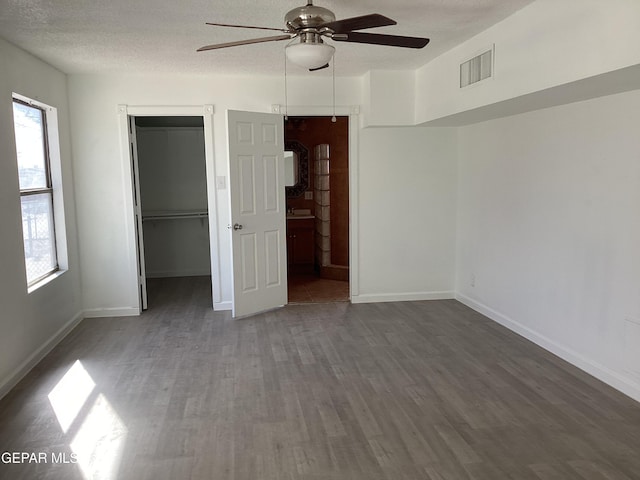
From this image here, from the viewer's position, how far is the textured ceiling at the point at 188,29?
9.71 feet

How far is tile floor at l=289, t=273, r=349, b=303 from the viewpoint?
575cm

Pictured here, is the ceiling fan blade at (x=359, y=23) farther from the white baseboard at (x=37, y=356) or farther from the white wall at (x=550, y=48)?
the white baseboard at (x=37, y=356)

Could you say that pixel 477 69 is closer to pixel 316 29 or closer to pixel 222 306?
pixel 316 29

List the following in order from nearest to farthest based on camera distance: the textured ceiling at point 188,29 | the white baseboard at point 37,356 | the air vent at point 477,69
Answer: the textured ceiling at point 188,29, the white baseboard at point 37,356, the air vent at point 477,69

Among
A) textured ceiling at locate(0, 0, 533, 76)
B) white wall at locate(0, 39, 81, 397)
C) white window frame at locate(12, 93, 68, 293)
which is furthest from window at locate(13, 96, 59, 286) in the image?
textured ceiling at locate(0, 0, 533, 76)

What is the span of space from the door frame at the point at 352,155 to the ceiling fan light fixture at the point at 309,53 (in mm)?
2785

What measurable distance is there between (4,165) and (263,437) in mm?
2595

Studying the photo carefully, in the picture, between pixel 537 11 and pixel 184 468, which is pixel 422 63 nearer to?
pixel 537 11

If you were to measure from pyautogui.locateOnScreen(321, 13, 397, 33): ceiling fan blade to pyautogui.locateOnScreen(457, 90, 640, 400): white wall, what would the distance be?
1.88 metres

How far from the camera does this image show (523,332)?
4348 millimetres

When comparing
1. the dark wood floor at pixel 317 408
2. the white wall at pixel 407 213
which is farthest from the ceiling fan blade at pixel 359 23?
the white wall at pixel 407 213

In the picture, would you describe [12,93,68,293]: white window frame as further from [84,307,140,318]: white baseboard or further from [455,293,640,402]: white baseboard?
[455,293,640,402]: white baseboard

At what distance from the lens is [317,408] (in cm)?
308

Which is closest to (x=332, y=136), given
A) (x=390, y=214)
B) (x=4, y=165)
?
(x=390, y=214)
